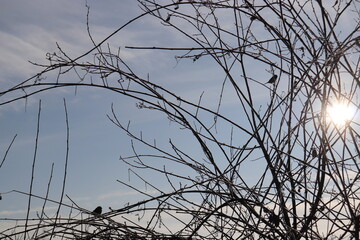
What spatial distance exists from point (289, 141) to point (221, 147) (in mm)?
291

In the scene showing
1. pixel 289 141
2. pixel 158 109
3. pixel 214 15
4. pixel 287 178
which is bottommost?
pixel 287 178

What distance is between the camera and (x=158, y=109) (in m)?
2.21

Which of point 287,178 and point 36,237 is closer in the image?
point 36,237

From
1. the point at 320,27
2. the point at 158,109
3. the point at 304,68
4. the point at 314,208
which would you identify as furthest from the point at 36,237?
the point at 320,27

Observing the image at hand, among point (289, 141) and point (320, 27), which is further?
point (320, 27)

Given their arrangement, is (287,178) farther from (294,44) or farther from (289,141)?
(294,44)

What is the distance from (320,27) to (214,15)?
51 centimetres

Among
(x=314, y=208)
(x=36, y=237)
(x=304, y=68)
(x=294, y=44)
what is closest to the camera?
(x=36, y=237)

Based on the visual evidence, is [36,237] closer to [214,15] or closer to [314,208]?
[314,208]

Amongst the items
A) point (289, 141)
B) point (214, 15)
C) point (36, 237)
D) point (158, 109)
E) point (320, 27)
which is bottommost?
point (36, 237)

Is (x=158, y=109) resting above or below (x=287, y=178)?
above

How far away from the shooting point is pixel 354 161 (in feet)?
6.69

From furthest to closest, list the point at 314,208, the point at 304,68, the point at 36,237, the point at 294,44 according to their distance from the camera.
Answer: the point at 294,44 < the point at 304,68 < the point at 314,208 < the point at 36,237

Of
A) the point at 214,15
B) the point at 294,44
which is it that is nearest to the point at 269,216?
the point at 294,44
